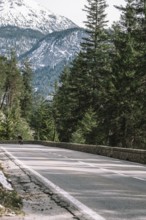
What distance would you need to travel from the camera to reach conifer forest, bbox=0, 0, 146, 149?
48.8 metres

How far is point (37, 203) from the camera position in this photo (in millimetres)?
10148

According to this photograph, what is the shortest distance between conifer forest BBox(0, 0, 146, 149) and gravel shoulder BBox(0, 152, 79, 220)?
2978cm

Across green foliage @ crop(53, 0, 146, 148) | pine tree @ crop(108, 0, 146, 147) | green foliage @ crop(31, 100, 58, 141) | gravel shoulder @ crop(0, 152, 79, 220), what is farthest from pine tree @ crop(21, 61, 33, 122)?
gravel shoulder @ crop(0, 152, 79, 220)

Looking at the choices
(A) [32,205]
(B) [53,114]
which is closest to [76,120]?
(B) [53,114]

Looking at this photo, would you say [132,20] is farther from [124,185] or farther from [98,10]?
[124,185]

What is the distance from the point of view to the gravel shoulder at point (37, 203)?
8.53 m

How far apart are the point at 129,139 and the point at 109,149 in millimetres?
22434

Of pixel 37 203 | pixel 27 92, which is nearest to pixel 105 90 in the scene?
pixel 37 203

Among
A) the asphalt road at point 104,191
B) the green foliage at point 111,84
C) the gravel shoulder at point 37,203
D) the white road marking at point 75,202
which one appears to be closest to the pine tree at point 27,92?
the green foliage at point 111,84

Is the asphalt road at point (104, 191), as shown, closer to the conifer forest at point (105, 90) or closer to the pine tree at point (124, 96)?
the conifer forest at point (105, 90)

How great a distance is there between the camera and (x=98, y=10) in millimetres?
70312

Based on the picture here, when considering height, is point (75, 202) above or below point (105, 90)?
below

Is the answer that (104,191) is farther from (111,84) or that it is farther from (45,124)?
(45,124)

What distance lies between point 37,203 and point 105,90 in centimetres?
5024
